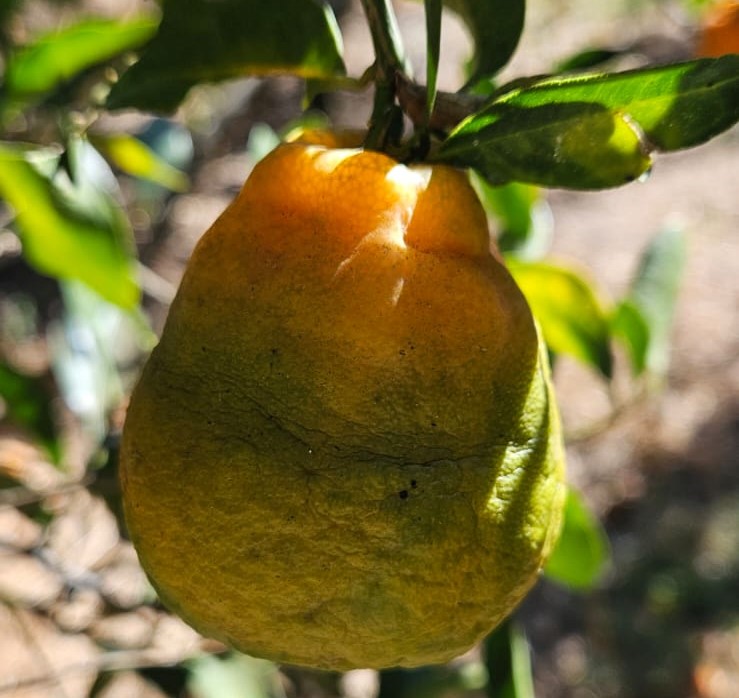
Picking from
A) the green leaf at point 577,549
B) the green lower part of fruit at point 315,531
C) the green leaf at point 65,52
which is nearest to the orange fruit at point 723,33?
the green leaf at point 577,549

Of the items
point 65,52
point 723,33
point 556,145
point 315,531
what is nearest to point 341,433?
point 315,531

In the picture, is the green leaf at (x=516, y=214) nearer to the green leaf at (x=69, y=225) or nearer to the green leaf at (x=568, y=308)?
the green leaf at (x=568, y=308)

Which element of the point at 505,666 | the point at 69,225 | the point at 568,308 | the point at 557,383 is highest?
the point at 69,225

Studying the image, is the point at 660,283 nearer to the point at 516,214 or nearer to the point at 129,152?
the point at 516,214

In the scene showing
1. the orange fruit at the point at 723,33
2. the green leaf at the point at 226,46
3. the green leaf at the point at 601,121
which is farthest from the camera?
the orange fruit at the point at 723,33

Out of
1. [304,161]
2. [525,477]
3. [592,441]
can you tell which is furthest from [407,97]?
[592,441]

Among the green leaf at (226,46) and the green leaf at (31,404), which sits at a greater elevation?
the green leaf at (226,46)

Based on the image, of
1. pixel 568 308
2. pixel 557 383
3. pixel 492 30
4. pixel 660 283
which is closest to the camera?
pixel 492 30
